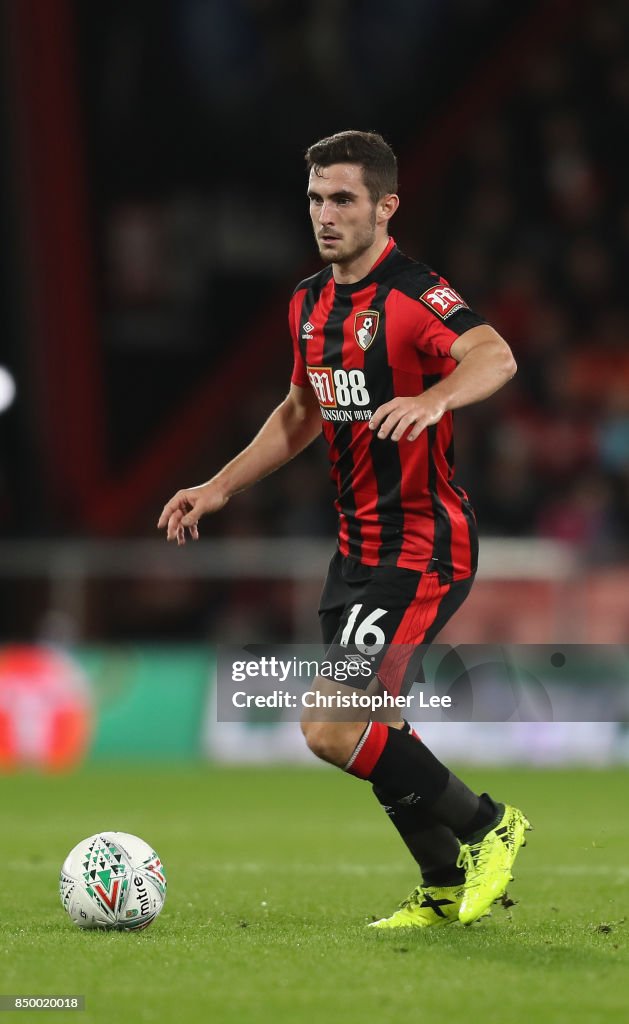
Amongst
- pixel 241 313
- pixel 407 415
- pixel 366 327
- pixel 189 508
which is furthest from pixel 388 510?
pixel 241 313

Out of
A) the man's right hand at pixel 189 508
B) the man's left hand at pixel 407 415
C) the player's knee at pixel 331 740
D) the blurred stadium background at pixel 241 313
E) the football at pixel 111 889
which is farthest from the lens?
the blurred stadium background at pixel 241 313

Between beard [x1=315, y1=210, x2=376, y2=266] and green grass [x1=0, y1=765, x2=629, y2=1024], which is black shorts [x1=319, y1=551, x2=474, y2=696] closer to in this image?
green grass [x1=0, y1=765, x2=629, y2=1024]

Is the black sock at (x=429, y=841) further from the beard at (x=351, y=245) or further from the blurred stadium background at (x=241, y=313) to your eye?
Answer: the blurred stadium background at (x=241, y=313)

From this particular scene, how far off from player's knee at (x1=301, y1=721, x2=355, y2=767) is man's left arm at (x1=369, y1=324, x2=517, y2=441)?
1021mm

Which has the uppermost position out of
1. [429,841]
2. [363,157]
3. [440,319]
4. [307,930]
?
[363,157]

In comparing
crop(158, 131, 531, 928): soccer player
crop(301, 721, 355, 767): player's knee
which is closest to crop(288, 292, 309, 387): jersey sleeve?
crop(158, 131, 531, 928): soccer player

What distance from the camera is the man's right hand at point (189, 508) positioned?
5.54 meters

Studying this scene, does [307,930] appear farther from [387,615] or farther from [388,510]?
[388,510]

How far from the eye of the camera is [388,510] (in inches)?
212

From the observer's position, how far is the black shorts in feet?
17.0

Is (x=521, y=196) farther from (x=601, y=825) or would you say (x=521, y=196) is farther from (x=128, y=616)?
(x=601, y=825)

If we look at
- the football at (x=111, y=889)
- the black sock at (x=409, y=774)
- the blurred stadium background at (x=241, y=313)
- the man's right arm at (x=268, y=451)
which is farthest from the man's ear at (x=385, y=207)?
the blurred stadium background at (x=241, y=313)

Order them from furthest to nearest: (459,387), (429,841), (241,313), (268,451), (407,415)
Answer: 1. (241,313)
2. (268,451)
3. (429,841)
4. (459,387)
5. (407,415)

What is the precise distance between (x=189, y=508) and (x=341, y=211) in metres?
1.12
